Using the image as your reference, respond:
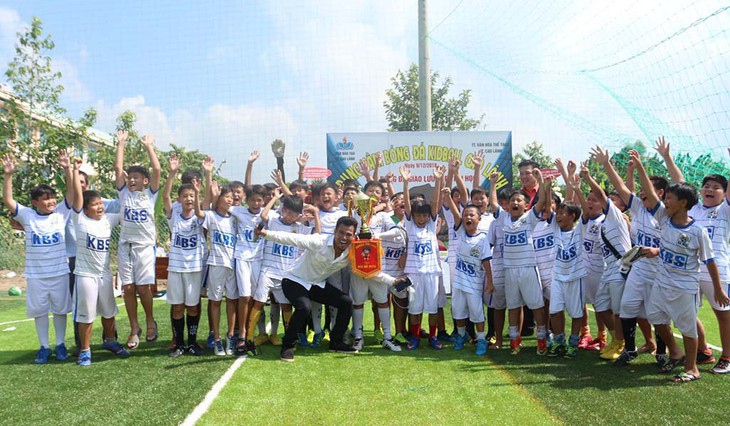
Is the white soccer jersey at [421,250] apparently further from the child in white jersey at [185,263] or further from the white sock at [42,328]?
the white sock at [42,328]

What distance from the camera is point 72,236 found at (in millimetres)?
5934

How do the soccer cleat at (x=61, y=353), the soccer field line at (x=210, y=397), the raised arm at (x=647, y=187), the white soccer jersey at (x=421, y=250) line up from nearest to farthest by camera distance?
the soccer field line at (x=210, y=397), the raised arm at (x=647, y=187), the soccer cleat at (x=61, y=353), the white soccer jersey at (x=421, y=250)

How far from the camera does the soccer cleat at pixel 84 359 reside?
5484mm

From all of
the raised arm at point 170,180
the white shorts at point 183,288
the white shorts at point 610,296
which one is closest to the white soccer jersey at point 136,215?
the raised arm at point 170,180

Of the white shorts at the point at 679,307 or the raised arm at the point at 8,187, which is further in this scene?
the raised arm at the point at 8,187

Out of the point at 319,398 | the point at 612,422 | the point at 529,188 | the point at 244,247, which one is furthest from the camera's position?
the point at 529,188

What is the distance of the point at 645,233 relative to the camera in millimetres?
5367

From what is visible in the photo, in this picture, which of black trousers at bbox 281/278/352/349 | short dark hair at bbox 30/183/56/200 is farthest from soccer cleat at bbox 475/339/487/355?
short dark hair at bbox 30/183/56/200

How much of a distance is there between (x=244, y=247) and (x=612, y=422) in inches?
158

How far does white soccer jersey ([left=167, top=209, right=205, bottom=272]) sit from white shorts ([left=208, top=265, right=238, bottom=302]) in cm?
17

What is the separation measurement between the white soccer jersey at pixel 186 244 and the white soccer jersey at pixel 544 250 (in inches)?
150

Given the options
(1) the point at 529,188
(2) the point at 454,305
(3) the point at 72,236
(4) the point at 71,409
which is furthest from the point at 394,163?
(4) the point at 71,409

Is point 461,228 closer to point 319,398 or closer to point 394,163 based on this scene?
point 319,398

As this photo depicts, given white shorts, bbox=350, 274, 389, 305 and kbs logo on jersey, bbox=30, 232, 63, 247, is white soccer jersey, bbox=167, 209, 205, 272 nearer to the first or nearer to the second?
kbs logo on jersey, bbox=30, 232, 63, 247
